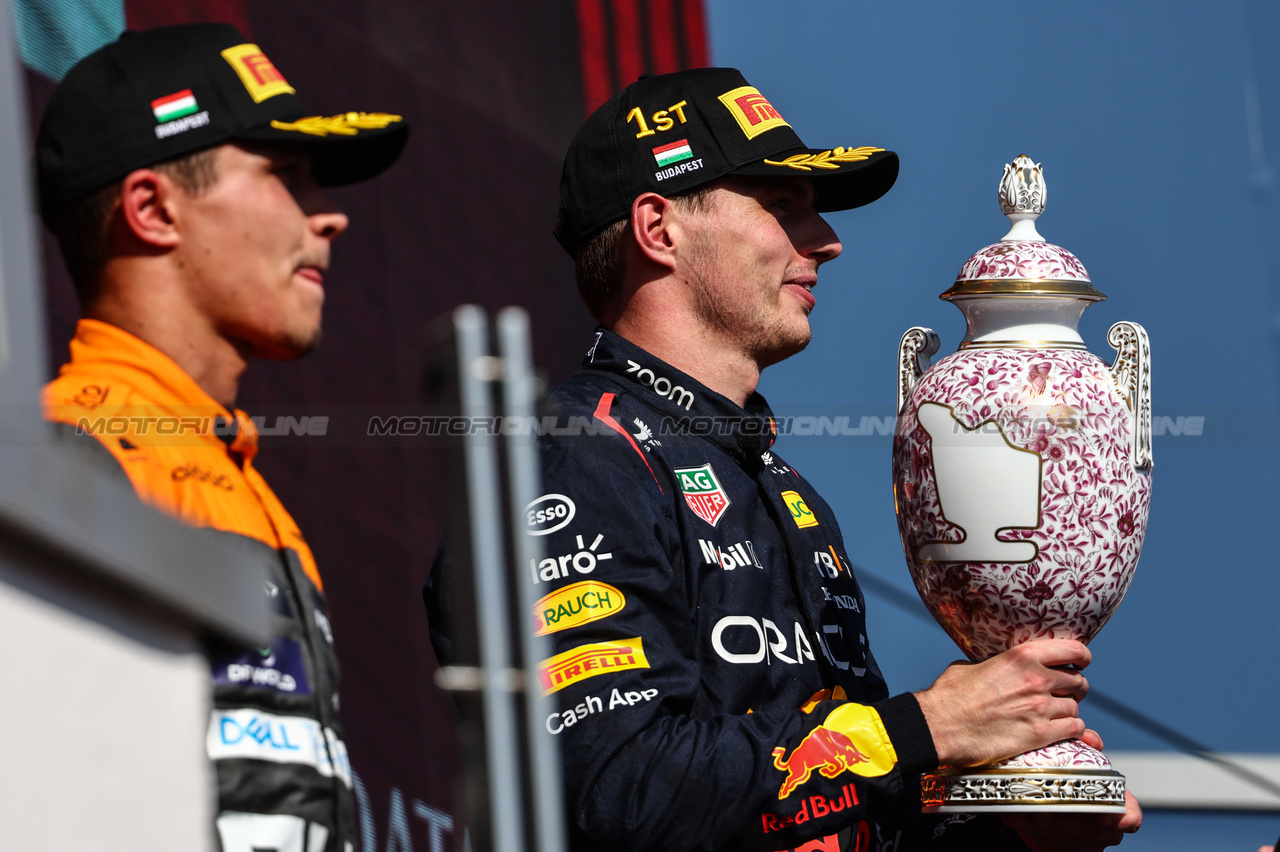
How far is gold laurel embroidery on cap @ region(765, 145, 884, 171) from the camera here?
2242mm

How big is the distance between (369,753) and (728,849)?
99 cm

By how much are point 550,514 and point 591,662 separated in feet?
0.65

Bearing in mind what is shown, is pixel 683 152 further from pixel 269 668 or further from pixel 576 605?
pixel 269 668

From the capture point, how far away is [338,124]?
166cm

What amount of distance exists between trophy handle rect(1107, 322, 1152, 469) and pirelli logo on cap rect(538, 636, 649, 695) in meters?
0.71

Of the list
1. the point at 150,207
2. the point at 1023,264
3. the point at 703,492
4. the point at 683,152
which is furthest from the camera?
the point at 683,152

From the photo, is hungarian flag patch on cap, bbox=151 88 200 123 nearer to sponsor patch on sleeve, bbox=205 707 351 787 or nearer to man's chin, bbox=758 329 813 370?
sponsor patch on sleeve, bbox=205 707 351 787

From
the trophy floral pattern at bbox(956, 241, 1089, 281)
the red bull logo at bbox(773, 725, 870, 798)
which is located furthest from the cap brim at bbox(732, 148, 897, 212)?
the red bull logo at bbox(773, 725, 870, 798)

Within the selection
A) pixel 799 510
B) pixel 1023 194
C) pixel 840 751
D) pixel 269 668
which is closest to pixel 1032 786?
pixel 840 751

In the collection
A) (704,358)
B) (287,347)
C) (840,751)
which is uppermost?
(704,358)

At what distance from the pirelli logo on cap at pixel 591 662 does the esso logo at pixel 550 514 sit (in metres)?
0.16

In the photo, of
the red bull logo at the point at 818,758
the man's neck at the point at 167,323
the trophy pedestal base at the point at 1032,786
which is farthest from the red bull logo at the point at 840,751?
the man's neck at the point at 167,323

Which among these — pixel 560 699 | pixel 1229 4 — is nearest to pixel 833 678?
pixel 560 699

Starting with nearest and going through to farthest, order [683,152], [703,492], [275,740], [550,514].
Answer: [275,740], [550,514], [703,492], [683,152]
